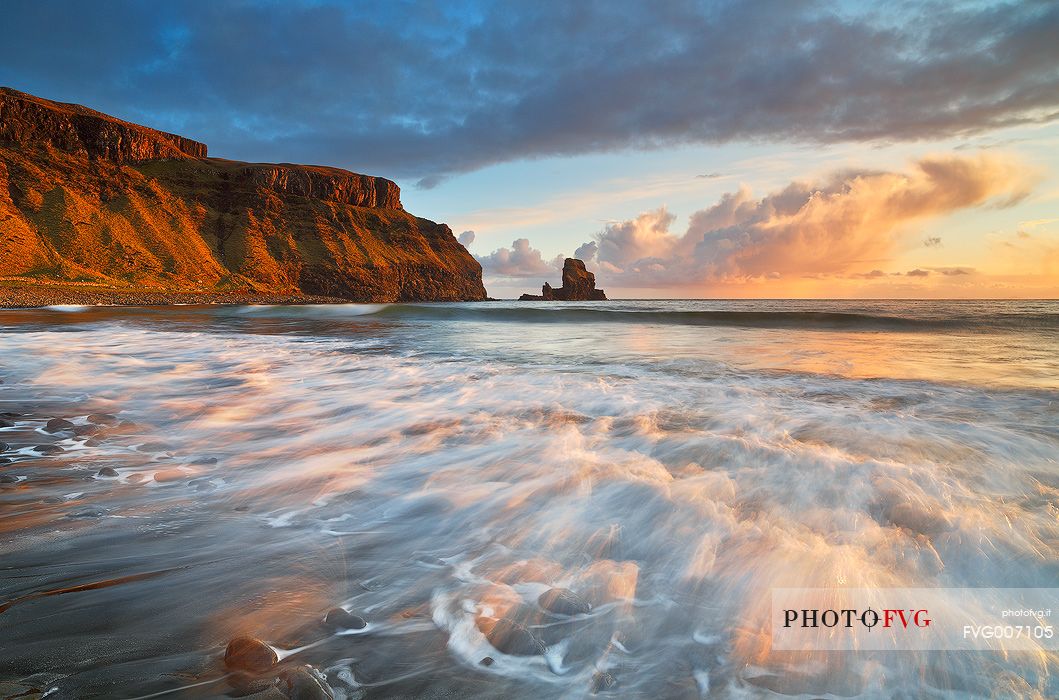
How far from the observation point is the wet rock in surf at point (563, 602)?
2201 mm

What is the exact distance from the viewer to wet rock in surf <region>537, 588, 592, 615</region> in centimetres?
220

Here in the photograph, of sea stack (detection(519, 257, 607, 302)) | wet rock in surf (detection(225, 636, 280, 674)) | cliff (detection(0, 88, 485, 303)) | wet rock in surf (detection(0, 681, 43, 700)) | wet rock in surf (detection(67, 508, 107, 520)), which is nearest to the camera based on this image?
wet rock in surf (detection(0, 681, 43, 700))

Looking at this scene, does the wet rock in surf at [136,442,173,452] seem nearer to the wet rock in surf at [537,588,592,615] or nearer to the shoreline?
the wet rock in surf at [537,588,592,615]

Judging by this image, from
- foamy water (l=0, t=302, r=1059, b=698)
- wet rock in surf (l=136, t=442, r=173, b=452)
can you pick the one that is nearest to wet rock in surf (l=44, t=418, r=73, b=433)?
foamy water (l=0, t=302, r=1059, b=698)

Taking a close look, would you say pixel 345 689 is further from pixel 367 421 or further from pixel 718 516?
pixel 367 421

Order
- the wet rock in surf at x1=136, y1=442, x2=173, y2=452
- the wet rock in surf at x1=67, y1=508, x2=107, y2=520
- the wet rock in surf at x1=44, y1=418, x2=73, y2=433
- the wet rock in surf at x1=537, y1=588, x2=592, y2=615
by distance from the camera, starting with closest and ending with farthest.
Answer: the wet rock in surf at x1=537, y1=588, x2=592, y2=615, the wet rock in surf at x1=67, y1=508, x2=107, y2=520, the wet rock in surf at x1=136, y1=442, x2=173, y2=452, the wet rock in surf at x1=44, y1=418, x2=73, y2=433

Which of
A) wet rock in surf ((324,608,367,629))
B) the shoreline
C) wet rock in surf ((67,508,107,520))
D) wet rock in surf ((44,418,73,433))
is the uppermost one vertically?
the shoreline

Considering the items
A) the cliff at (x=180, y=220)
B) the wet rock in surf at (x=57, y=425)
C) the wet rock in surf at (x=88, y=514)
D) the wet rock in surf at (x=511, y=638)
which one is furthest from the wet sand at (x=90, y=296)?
the wet rock in surf at (x=511, y=638)

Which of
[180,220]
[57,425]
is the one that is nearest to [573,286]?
[180,220]

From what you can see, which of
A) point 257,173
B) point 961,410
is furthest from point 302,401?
point 257,173

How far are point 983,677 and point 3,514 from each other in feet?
16.9

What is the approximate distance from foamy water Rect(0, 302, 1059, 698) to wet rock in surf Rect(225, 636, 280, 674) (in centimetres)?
5

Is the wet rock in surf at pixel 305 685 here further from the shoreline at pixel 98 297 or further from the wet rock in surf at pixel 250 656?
the shoreline at pixel 98 297

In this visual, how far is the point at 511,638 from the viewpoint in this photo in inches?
79.5
